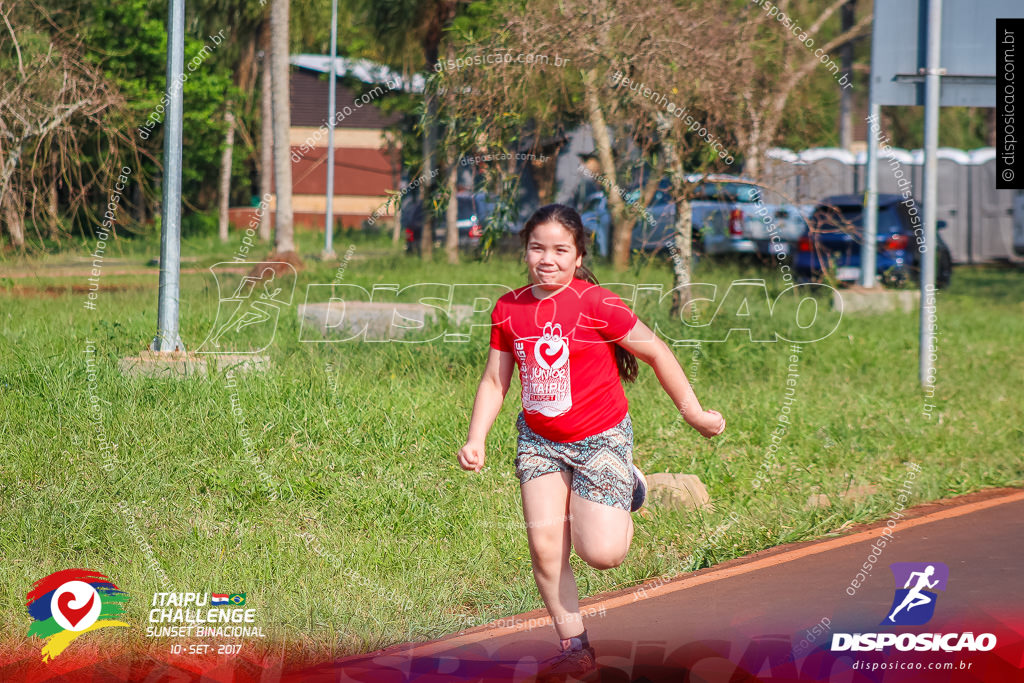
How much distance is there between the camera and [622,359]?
428 centimetres

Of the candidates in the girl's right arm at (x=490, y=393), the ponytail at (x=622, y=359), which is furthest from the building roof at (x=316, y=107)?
the girl's right arm at (x=490, y=393)

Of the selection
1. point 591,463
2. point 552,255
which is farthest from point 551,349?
point 591,463

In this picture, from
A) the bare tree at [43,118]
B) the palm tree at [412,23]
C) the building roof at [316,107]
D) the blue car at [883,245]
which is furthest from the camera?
the building roof at [316,107]

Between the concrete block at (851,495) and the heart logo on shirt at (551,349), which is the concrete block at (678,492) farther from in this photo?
the heart logo on shirt at (551,349)

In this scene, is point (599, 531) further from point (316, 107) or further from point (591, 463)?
point (316, 107)

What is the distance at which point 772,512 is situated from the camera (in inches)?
255

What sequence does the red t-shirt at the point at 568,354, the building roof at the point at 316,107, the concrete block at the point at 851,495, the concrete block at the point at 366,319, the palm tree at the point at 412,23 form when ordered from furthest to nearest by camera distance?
the building roof at the point at 316,107
the palm tree at the point at 412,23
the concrete block at the point at 366,319
the concrete block at the point at 851,495
the red t-shirt at the point at 568,354

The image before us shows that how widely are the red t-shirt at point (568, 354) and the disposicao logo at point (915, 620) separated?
Answer: 57.5 inches

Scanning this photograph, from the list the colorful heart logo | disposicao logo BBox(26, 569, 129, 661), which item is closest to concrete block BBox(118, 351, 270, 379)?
disposicao logo BBox(26, 569, 129, 661)

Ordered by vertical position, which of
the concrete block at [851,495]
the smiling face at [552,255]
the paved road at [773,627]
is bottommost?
the paved road at [773,627]

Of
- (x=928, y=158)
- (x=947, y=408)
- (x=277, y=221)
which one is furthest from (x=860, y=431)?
(x=277, y=221)

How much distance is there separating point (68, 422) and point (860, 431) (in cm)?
527

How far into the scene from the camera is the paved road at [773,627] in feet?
14.1

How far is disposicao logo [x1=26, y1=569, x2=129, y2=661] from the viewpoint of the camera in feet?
15.0
